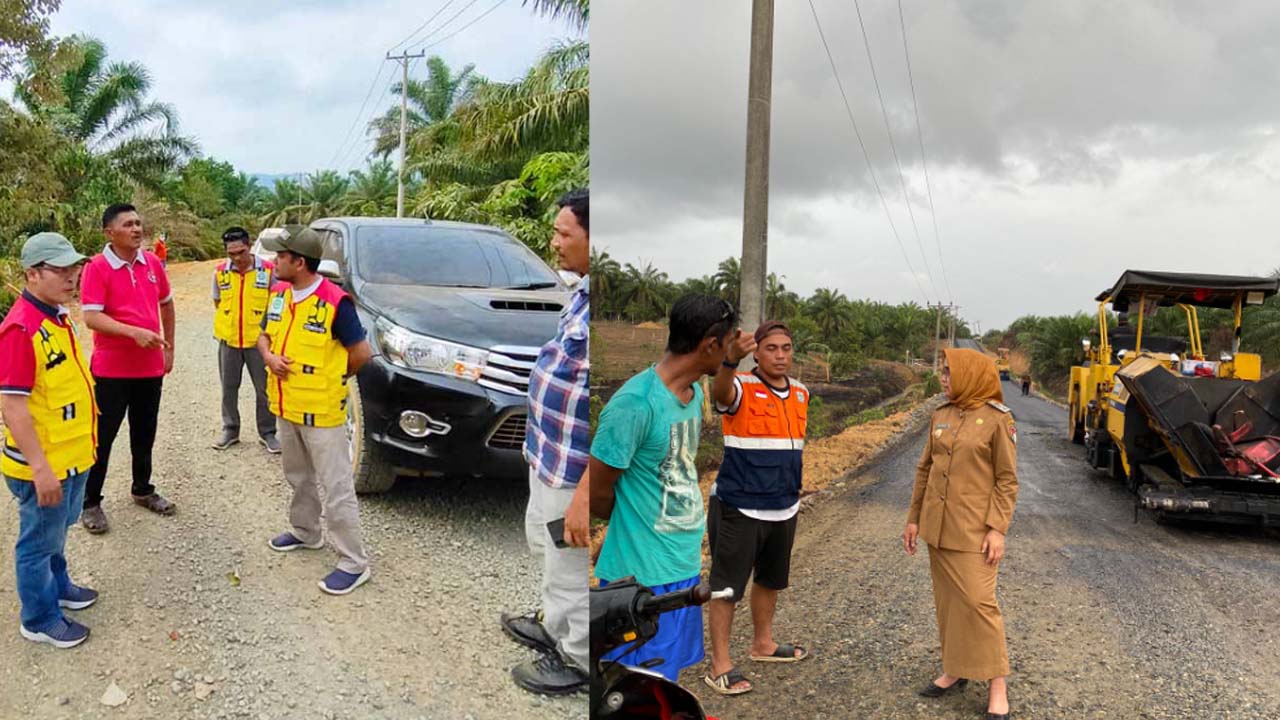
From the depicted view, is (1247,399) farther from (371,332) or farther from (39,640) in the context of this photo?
(39,640)

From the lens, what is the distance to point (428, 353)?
4.14ft

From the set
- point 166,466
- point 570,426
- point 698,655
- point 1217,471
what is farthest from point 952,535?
point 1217,471

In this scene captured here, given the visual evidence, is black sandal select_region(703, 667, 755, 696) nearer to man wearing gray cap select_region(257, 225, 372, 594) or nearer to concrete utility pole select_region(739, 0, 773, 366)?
concrete utility pole select_region(739, 0, 773, 366)

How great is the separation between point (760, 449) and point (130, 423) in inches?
71.7

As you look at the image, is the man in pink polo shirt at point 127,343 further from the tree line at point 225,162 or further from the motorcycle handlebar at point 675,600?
the motorcycle handlebar at point 675,600

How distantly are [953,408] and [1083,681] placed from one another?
3.09ft

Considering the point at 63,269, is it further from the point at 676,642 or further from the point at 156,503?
the point at 676,642

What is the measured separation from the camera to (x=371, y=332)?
1.32 metres

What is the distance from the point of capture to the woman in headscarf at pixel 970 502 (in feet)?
8.84

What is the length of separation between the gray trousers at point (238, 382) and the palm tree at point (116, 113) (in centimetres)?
29

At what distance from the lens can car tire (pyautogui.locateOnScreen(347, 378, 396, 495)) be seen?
4.49 ft

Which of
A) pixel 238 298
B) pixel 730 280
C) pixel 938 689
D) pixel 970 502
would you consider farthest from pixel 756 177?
pixel 938 689

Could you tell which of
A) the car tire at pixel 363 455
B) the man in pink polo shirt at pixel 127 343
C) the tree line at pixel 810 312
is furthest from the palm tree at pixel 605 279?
the man in pink polo shirt at pixel 127 343

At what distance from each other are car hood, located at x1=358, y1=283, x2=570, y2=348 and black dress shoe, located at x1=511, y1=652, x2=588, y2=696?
506 mm
